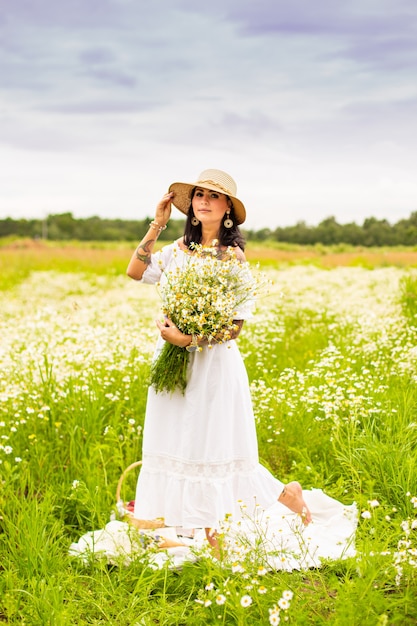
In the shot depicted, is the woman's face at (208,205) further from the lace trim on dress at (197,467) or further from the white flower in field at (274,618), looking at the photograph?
the white flower in field at (274,618)

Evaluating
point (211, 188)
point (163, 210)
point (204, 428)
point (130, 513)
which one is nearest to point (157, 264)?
point (163, 210)

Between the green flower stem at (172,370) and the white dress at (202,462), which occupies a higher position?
the green flower stem at (172,370)

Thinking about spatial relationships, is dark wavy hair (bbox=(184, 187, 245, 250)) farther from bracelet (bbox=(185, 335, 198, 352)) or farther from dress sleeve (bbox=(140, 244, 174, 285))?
bracelet (bbox=(185, 335, 198, 352))

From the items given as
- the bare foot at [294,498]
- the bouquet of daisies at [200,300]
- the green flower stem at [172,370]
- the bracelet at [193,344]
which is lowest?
the bare foot at [294,498]

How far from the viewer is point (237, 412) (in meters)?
4.09

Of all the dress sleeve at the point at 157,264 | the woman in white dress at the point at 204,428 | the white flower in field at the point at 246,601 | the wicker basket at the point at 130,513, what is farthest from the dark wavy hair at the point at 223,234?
the white flower in field at the point at 246,601

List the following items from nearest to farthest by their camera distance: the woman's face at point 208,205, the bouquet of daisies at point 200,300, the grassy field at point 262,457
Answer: the grassy field at point 262,457 → the bouquet of daisies at point 200,300 → the woman's face at point 208,205

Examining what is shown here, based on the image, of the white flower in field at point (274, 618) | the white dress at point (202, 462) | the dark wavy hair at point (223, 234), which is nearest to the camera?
the white flower in field at point (274, 618)

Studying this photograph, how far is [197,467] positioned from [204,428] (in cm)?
24

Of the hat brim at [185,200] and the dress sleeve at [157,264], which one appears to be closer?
the hat brim at [185,200]

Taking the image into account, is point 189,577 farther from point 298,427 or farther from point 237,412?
point 298,427

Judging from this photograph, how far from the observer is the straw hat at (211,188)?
404 centimetres

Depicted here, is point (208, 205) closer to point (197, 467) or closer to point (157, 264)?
point (157, 264)

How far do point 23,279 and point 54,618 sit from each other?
1620 centimetres
